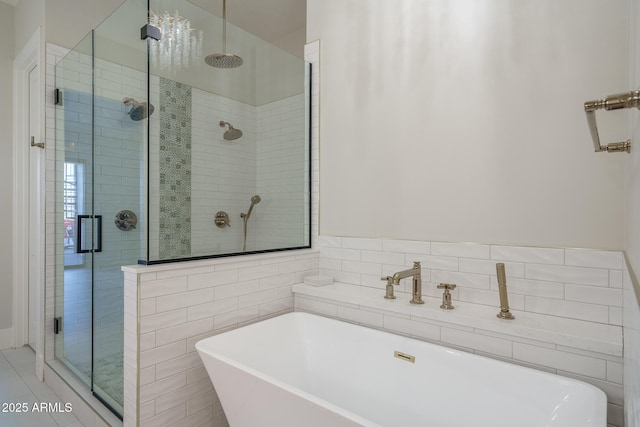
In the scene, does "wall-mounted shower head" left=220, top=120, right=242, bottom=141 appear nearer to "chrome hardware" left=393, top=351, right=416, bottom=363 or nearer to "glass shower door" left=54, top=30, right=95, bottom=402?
"glass shower door" left=54, top=30, right=95, bottom=402

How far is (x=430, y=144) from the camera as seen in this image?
79.6 inches

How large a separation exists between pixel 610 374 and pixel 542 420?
333 mm

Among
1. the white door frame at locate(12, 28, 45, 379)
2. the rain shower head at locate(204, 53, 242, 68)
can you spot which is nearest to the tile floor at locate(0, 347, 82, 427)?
the white door frame at locate(12, 28, 45, 379)

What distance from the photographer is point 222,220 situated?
2.26 m

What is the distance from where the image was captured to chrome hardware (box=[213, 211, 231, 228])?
2.21 metres

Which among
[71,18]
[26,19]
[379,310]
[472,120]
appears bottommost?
[379,310]

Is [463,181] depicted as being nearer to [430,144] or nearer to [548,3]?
[430,144]

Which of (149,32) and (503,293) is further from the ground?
(149,32)

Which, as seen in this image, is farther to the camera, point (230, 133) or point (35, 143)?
point (35, 143)

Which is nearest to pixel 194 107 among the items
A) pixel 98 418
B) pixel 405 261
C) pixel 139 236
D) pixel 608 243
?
pixel 139 236

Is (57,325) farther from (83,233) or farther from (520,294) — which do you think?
(520,294)

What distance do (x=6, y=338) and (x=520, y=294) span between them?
14.1ft

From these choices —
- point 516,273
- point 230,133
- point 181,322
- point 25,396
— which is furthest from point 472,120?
point 25,396

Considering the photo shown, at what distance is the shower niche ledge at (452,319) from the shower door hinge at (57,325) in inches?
74.9
